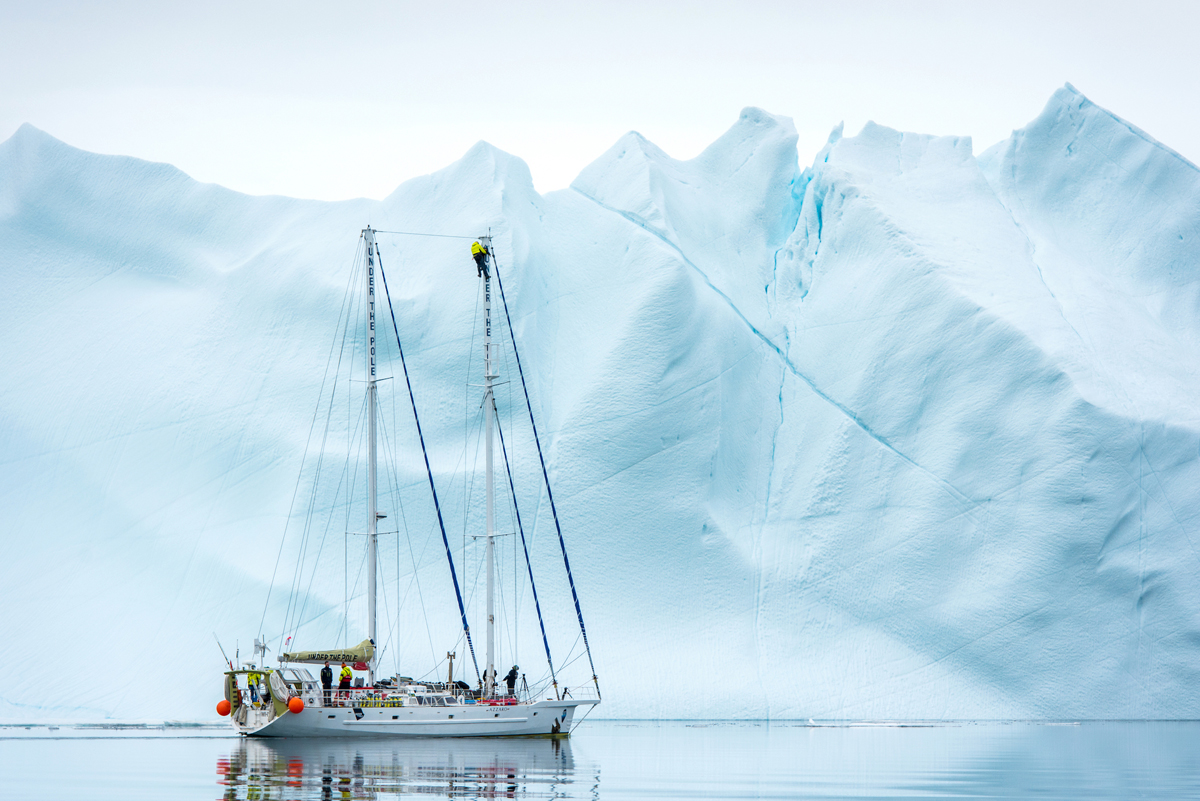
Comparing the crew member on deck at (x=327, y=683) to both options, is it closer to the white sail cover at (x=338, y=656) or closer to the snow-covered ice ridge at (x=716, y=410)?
the white sail cover at (x=338, y=656)

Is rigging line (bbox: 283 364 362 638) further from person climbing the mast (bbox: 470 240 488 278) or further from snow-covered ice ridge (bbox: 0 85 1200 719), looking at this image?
person climbing the mast (bbox: 470 240 488 278)

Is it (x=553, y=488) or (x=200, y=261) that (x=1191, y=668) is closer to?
(x=553, y=488)

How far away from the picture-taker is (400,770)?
14.5 meters

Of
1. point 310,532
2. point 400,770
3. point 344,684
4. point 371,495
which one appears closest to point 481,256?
point 371,495

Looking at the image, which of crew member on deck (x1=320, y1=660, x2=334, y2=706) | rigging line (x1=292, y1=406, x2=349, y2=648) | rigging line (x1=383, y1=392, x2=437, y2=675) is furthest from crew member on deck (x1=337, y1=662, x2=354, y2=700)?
rigging line (x1=292, y1=406, x2=349, y2=648)

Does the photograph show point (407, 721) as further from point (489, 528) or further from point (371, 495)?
point (371, 495)

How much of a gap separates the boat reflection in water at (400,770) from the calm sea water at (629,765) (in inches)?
1.1

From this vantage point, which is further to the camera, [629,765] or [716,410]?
[716,410]

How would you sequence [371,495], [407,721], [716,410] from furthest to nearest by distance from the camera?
[716,410] < [371,495] < [407,721]

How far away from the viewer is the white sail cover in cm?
2039

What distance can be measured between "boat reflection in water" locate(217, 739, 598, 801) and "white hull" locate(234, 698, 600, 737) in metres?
0.18

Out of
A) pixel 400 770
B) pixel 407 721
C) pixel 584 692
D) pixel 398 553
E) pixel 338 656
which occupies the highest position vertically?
pixel 398 553

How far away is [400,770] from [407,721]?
580 cm

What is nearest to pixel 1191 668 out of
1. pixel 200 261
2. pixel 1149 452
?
pixel 1149 452
